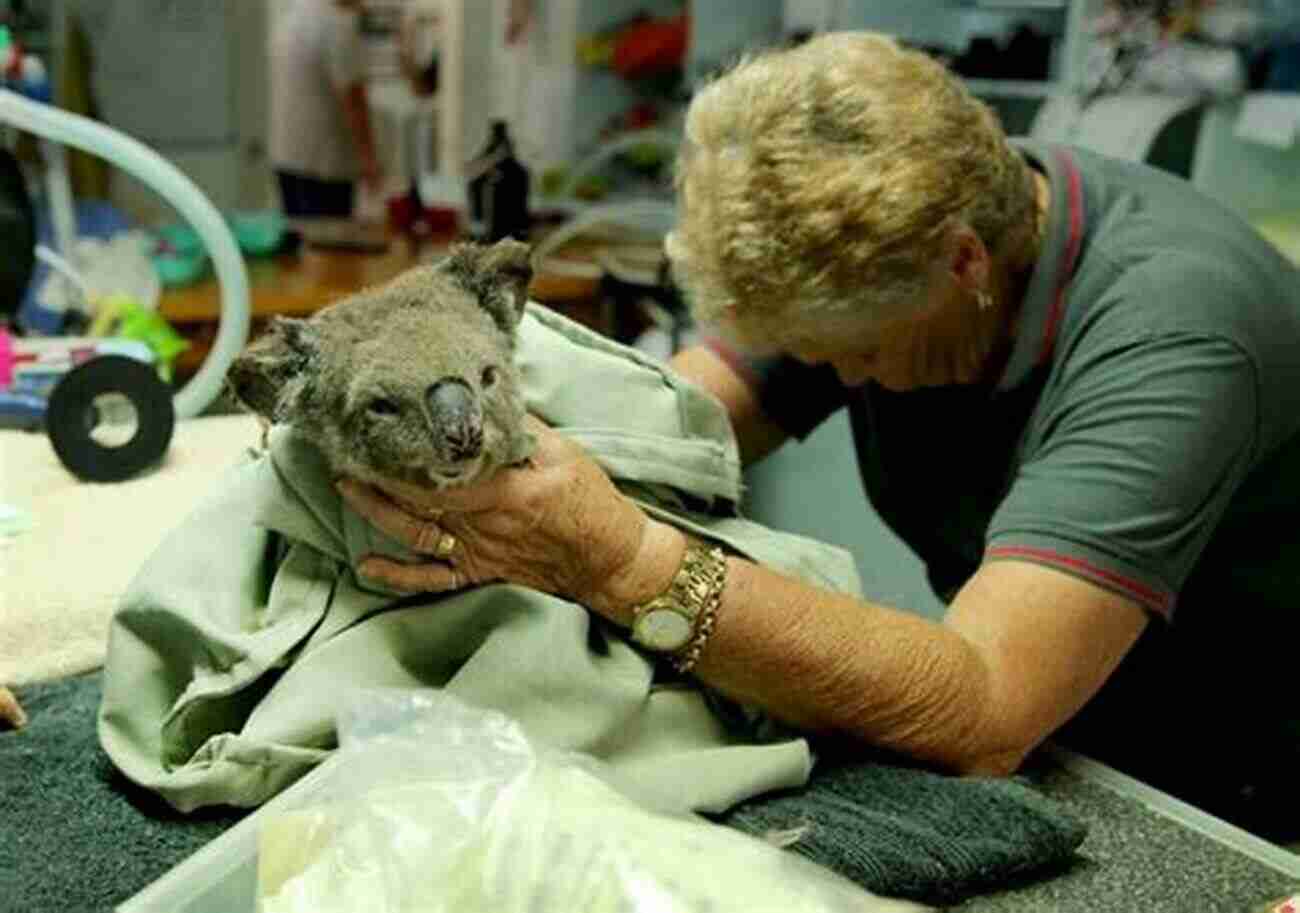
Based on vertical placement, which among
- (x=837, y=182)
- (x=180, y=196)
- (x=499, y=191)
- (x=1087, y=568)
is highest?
(x=837, y=182)

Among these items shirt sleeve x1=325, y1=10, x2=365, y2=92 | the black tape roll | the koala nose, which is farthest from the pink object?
shirt sleeve x1=325, y1=10, x2=365, y2=92

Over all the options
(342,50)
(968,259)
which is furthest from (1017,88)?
(968,259)

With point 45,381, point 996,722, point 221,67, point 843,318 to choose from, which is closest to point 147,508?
point 45,381

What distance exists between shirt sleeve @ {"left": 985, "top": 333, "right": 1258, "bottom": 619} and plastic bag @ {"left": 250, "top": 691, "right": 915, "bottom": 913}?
14.8 inches

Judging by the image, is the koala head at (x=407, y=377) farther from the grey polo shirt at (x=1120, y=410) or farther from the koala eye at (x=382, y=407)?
the grey polo shirt at (x=1120, y=410)

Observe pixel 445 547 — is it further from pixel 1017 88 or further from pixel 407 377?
pixel 1017 88

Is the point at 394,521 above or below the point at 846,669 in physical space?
above

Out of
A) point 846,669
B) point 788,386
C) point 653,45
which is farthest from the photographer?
point 653,45

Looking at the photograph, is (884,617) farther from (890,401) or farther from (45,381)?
(45,381)

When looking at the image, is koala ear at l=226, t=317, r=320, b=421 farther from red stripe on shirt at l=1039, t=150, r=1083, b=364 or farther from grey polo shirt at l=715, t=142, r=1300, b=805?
red stripe on shirt at l=1039, t=150, r=1083, b=364

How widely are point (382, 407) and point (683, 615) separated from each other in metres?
0.21

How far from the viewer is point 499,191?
2633 millimetres

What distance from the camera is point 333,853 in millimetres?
647

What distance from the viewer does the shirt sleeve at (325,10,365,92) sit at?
130 inches
